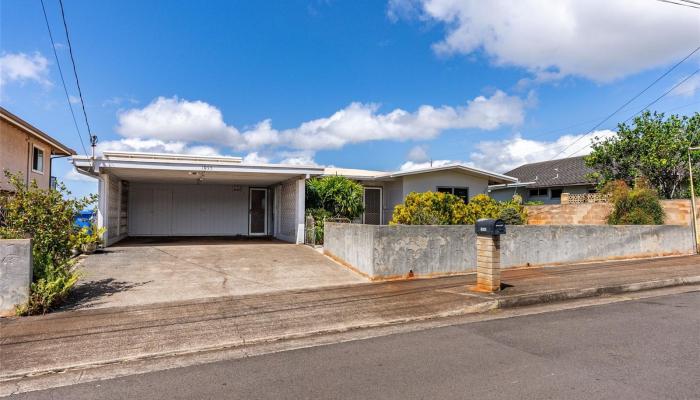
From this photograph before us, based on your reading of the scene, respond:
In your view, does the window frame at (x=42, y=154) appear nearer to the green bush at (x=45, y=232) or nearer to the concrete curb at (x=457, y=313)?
the green bush at (x=45, y=232)

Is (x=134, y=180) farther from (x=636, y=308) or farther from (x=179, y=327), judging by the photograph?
(x=636, y=308)

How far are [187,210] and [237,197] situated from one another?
86.2 inches

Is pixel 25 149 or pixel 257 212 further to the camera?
pixel 257 212

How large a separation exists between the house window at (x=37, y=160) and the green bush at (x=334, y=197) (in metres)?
11.2

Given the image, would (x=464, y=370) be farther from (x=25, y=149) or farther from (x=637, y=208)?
(x=25, y=149)

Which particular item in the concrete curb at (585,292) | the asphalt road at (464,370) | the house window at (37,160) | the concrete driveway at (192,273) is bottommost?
the asphalt road at (464,370)

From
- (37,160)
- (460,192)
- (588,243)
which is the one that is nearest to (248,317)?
(588,243)

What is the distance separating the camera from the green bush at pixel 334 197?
599 inches

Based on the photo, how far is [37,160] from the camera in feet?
56.3

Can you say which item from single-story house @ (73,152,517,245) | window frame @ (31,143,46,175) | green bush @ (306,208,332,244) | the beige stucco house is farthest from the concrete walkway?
window frame @ (31,143,46,175)

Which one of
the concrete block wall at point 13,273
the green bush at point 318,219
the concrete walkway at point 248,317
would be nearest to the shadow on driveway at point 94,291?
the concrete walkway at point 248,317

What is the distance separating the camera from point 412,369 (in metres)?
4.47

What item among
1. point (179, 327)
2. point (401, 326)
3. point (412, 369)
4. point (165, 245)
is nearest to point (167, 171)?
point (165, 245)

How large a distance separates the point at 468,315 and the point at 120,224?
554 inches
